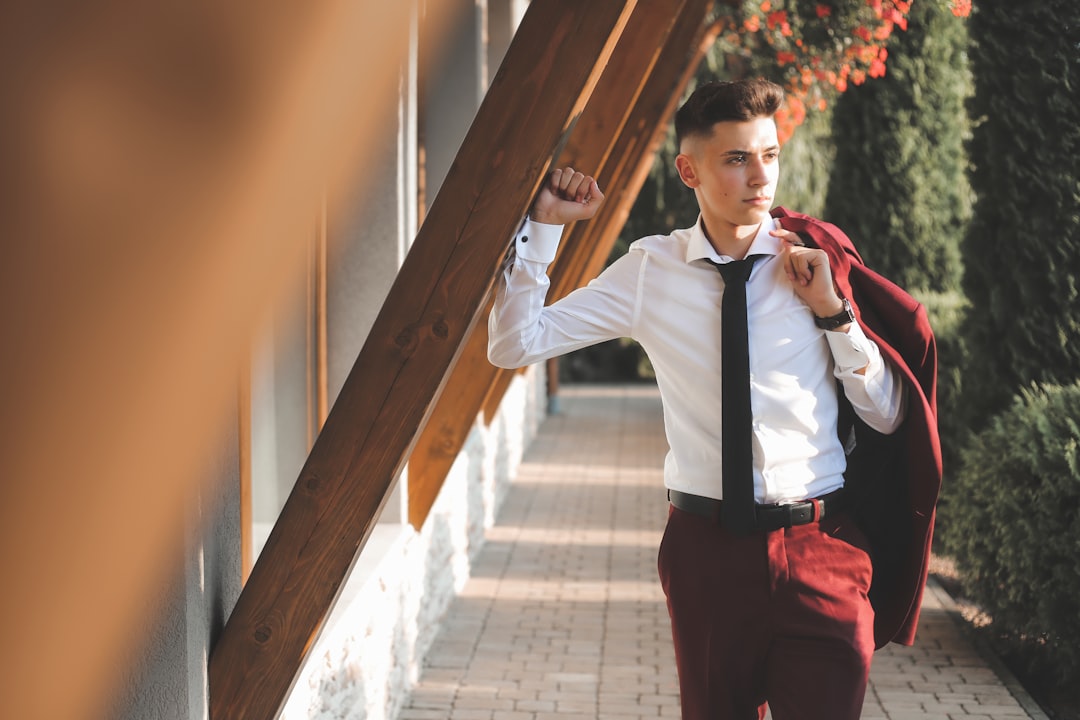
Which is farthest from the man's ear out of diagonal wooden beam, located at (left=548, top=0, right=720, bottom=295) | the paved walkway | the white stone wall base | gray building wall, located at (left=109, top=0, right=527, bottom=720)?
the paved walkway

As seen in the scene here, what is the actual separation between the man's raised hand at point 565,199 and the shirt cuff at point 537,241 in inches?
0.6

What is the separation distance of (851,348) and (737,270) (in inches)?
10.2

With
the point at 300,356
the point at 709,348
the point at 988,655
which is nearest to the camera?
the point at 709,348

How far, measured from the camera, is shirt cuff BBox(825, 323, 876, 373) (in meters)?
2.29

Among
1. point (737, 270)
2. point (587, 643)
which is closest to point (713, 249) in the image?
point (737, 270)

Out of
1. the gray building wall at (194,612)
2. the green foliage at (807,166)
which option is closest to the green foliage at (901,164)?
the green foliage at (807,166)

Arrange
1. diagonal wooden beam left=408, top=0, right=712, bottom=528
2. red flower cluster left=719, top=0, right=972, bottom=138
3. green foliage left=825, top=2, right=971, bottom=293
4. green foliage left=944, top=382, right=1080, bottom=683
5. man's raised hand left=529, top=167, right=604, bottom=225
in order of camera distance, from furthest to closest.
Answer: green foliage left=825, top=2, right=971, bottom=293 < red flower cluster left=719, top=0, right=972, bottom=138 < green foliage left=944, top=382, right=1080, bottom=683 < diagonal wooden beam left=408, top=0, right=712, bottom=528 < man's raised hand left=529, top=167, right=604, bottom=225

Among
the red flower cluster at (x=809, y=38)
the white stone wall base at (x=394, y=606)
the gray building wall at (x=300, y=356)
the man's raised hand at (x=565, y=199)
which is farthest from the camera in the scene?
the red flower cluster at (x=809, y=38)

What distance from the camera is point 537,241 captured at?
2389 millimetres

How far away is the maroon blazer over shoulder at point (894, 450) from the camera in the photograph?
7.91ft

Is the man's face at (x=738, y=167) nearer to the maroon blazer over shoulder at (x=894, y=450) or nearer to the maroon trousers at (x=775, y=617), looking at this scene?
the maroon blazer over shoulder at (x=894, y=450)

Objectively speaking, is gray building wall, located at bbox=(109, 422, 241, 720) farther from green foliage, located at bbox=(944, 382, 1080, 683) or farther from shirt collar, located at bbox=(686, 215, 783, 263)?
green foliage, located at bbox=(944, 382, 1080, 683)

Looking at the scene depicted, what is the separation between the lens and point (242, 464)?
287 cm

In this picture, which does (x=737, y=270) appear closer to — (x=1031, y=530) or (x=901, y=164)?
(x=1031, y=530)
